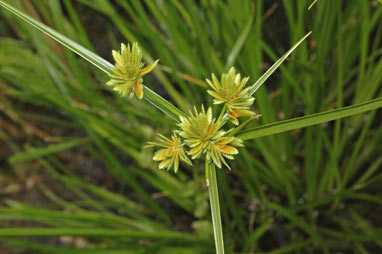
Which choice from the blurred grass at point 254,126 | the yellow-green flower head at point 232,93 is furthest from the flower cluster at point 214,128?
the blurred grass at point 254,126

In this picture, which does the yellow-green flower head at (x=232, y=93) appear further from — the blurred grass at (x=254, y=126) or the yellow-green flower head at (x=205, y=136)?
the blurred grass at (x=254, y=126)

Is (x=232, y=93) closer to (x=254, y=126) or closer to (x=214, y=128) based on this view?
(x=214, y=128)

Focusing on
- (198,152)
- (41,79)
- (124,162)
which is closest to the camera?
(198,152)

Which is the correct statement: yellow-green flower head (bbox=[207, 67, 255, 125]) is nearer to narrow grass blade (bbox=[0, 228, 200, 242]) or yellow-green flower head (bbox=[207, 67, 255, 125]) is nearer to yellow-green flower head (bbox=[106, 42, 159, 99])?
yellow-green flower head (bbox=[106, 42, 159, 99])

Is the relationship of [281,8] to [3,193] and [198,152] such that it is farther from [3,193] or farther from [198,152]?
[3,193]

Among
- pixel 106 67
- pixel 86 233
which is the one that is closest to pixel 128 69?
pixel 106 67

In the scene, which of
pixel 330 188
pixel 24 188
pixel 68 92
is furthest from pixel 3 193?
pixel 330 188
